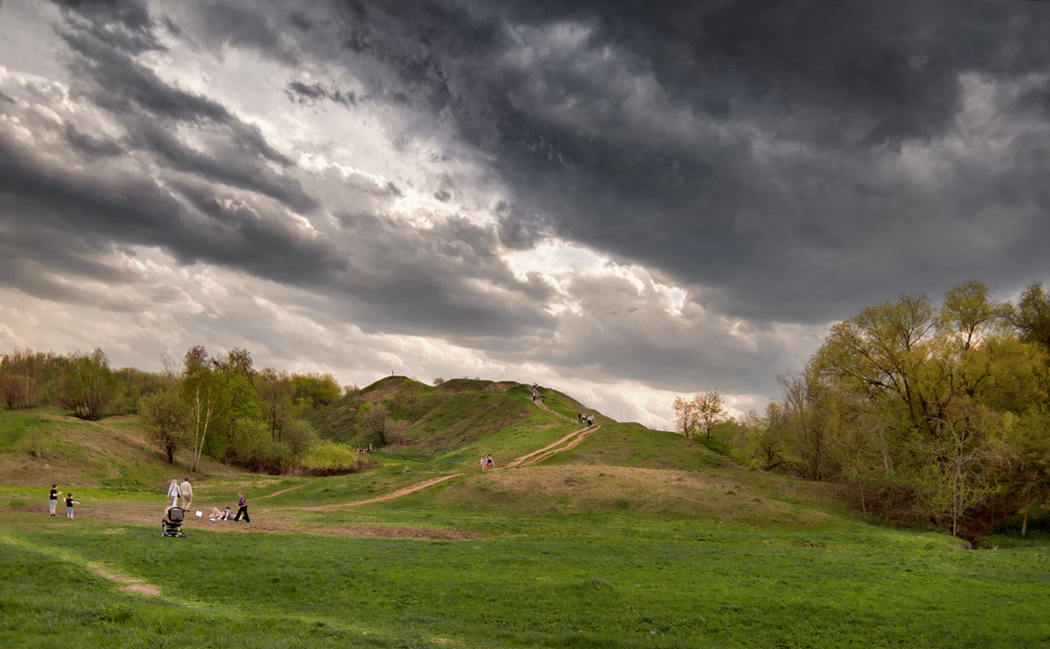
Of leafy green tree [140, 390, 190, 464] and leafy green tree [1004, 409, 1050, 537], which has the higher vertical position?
leafy green tree [1004, 409, 1050, 537]

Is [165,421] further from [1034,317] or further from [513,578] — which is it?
[1034,317]

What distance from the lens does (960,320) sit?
4709 centimetres

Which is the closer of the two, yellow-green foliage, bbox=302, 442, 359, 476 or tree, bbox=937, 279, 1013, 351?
tree, bbox=937, 279, 1013, 351

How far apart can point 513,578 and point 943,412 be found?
1747 inches

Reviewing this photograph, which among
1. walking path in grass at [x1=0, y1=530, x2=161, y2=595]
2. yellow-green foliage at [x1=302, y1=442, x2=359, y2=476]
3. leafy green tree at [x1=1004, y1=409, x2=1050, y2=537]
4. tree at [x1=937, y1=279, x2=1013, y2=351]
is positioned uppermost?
tree at [x1=937, y1=279, x2=1013, y2=351]

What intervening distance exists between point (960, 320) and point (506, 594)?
49932 millimetres

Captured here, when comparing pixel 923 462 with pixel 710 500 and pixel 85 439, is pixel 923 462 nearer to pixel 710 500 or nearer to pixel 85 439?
pixel 710 500

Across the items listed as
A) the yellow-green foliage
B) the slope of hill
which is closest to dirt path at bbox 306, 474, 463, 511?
the slope of hill

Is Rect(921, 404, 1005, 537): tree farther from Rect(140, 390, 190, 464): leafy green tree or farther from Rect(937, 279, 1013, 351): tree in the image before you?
Rect(140, 390, 190, 464): leafy green tree

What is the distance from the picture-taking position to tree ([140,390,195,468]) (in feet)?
223

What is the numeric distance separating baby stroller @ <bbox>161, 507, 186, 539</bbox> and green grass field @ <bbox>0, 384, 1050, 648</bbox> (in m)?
Result: 1.01

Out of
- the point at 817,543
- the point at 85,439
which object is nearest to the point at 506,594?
the point at 817,543

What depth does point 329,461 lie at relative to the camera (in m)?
77.0

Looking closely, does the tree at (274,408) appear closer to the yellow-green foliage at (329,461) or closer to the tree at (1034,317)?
the yellow-green foliage at (329,461)
